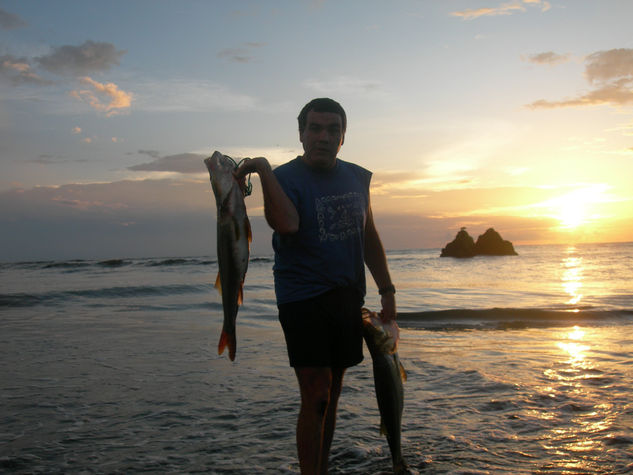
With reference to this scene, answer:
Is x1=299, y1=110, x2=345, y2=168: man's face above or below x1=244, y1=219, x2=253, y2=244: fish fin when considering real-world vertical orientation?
above

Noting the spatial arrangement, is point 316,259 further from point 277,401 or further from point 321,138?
point 277,401

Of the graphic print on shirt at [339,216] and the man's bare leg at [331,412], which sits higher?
the graphic print on shirt at [339,216]

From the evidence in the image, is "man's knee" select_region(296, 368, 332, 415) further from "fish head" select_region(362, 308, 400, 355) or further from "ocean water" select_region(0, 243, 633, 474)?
"ocean water" select_region(0, 243, 633, 474)

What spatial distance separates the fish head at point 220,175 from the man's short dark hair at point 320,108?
2.70 ft

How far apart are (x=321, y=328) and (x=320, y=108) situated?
4.39 ft

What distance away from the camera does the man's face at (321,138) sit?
310 cm

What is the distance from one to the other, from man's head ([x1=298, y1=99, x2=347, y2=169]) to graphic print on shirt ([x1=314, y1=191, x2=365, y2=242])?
239 mm

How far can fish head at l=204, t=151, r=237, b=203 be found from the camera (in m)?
2.53

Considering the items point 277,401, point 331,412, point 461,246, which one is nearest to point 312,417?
point 331,412

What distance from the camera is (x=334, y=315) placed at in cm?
303

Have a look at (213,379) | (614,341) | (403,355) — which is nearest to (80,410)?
(213,379)

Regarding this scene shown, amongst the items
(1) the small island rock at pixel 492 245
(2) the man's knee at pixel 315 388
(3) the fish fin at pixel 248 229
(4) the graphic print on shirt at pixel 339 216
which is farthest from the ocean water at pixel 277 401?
(1) the small island rock at pixel 492 245

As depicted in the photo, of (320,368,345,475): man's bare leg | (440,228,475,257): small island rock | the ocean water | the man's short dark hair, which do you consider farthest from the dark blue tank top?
(440,228,475,257): small island rock

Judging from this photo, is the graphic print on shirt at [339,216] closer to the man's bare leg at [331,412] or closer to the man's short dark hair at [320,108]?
the man's short dark hair at [320,108]
